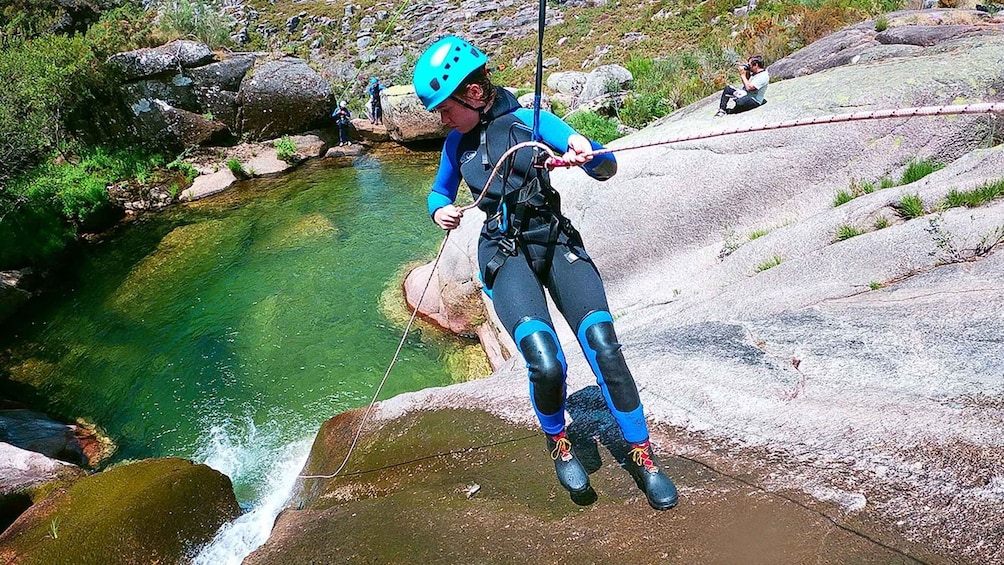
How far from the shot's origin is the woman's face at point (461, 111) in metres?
3.27

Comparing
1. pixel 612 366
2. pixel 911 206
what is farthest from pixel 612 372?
pixel 911 206

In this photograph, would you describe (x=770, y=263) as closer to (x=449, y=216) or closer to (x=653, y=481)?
(x=653, y=481)

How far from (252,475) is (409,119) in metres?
15.6

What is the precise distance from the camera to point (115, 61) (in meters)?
18.9

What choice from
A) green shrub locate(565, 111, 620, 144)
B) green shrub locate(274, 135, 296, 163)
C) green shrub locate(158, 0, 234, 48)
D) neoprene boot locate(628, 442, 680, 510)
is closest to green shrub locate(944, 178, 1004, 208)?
neoprene boot locate(628, 442, 680, 510)

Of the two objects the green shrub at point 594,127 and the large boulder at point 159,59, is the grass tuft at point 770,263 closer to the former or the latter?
the green shrub at point 594,127

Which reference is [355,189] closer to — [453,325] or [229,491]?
[453,325]

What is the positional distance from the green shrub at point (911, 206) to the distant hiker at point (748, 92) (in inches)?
150

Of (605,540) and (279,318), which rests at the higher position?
(605,540)

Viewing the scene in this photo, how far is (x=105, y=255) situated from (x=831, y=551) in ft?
52.2

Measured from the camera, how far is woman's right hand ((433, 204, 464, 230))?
3428 millimetres

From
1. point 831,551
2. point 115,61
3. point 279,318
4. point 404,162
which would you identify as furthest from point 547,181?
point 115,61

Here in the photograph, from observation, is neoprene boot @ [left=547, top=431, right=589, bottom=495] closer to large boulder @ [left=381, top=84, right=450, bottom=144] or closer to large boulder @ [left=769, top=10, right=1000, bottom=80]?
large boulder @ [left=769, top=10, right=1000, bottom=80]

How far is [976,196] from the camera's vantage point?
5086 millimetres
